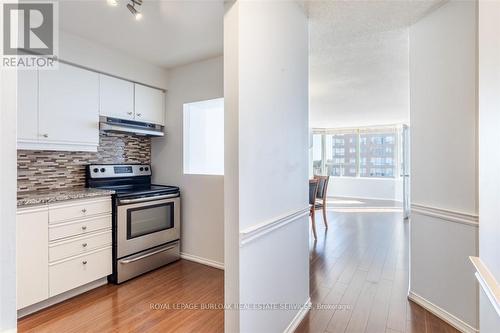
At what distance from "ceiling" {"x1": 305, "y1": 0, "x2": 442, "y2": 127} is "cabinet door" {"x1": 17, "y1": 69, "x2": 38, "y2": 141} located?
2402 millimetres

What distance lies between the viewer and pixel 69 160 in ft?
9.13

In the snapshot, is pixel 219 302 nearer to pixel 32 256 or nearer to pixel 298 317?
pixel 298 317

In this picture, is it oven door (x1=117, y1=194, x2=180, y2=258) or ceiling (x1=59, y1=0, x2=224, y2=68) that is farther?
oven door (x1=117, y1=194, x2=180, y2=258)

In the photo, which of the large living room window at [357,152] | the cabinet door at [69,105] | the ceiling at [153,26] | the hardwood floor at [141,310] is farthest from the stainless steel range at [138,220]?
the large living room window at [357,152]

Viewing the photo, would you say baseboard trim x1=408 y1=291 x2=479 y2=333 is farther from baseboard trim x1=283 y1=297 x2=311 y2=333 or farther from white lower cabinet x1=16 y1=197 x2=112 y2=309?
white lower cabinet x1=16 y1=197 x2=112 y2=309

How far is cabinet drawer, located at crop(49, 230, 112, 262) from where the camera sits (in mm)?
2186

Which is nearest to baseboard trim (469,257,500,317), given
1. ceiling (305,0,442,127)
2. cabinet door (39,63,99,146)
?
ceiling (305,0,442,127)

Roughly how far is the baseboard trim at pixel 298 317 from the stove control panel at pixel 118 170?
2466 millimetres

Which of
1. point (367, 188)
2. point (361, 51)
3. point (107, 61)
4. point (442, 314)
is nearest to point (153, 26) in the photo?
point (107, 61)

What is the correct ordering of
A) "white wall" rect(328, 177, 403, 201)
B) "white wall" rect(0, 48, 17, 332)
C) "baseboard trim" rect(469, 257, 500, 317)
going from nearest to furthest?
"white wall" rect(0, 48, 17, 332) → "baseboard trim" rect(469, 257, 500, 317) → "white wall" rect(328, 177, 403, 201)

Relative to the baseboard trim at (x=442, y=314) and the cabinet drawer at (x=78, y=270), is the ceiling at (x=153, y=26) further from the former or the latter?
the baseboard trim at (x=442, y=314)

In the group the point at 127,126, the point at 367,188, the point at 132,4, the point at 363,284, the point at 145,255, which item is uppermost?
the point at 132,4

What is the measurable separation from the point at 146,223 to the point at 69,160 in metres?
1.05

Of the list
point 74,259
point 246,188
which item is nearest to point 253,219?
point 246,188
